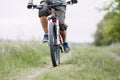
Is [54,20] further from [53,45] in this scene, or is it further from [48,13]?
[53,45]

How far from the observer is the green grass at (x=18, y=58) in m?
13.4

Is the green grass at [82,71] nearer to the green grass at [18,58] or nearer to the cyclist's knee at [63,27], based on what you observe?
the green grass at [18,58]

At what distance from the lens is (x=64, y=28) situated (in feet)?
48.7

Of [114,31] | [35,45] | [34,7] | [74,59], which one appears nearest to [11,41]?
[35,45]

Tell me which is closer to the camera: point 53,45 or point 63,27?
point 53,45

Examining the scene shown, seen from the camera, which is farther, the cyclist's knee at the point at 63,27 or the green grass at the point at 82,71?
the cyclist's knee at the point at 63,27

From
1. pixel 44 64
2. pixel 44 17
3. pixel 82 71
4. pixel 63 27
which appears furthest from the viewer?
pixel 44 64

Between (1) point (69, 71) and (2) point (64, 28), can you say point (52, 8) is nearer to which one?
(2) point (64, 28)

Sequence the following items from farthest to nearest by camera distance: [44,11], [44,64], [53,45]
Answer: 1. [44,64]
2. [44,11]
3. [53,45]

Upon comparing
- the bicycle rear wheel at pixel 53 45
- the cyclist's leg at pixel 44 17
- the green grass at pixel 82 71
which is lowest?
the green grass at pixel 82 71

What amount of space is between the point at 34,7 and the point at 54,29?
29.2 inches

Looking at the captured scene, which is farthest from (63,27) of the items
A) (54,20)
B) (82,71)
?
(82,71)

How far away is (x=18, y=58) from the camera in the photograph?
1510 centimetres

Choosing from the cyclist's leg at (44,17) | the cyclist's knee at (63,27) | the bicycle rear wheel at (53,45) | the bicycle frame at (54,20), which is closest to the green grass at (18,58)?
the bicycle rear wheel at (53,45)
